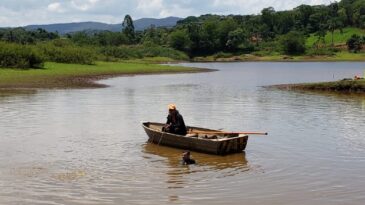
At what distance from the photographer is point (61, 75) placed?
203 feet

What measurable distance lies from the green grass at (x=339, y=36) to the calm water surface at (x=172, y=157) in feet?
421

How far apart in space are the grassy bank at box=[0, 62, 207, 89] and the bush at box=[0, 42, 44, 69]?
162 cm

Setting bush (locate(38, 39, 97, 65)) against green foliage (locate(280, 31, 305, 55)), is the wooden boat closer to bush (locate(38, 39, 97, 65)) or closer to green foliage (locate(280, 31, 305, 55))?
bush (locate(38, 39, 97, 65))

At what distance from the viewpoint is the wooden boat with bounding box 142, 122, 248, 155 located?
2023cm

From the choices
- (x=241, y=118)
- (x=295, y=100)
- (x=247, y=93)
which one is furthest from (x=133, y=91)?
(x=241, y=118)

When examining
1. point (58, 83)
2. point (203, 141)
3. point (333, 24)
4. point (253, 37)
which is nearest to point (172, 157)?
point (203, 141)

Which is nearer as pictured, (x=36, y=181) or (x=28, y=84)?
(x=36, y=181)

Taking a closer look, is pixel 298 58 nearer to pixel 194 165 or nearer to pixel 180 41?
pixel 180 41

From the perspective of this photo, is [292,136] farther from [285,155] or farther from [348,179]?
[348,179]

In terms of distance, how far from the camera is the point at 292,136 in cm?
2480

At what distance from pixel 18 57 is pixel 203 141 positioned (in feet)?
160

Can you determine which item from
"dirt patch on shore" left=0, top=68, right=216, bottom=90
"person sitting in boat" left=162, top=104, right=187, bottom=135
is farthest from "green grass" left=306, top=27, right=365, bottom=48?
"person sitting in boat" left=162, top=104, right=187, bottom=135

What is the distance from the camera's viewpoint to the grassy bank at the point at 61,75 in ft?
175

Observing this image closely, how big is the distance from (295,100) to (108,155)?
77.8ft
